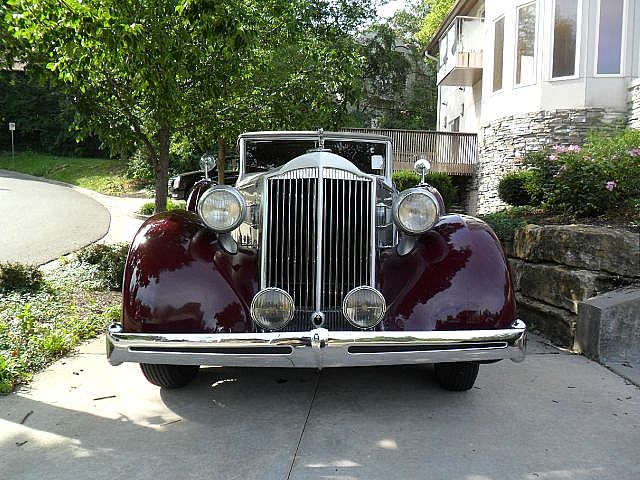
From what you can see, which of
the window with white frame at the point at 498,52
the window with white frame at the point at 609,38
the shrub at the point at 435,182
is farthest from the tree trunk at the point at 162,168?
A: the window with white frame at the point at 498,52

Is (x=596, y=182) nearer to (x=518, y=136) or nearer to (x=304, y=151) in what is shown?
(x=304, y=151)

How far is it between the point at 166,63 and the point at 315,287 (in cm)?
345

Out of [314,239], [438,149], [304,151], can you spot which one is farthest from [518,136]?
[314,239]

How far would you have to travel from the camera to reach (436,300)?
3348mm

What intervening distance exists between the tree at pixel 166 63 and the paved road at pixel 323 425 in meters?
2.89

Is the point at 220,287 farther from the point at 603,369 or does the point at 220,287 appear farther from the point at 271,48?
the point at 271,48

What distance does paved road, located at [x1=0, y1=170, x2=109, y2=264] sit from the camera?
408 inches

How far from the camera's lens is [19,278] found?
6.70 m

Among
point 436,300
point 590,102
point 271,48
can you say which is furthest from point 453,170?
point 436,300

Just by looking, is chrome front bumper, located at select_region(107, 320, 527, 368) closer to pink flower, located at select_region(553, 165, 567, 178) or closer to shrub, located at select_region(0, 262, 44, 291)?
pink flower, located at select_region(553, 165, 567, 178)

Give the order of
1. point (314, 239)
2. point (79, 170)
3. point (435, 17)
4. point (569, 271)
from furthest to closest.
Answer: point (435, 17), point (79, 170), point (569, 271), point (314, 239)

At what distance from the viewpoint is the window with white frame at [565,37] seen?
12883 millimetres

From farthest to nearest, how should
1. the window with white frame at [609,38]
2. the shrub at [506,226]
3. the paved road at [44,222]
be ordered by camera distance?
the window with white frame at [609,38] → the paved road at [44,222] → the shrub at [506,226]

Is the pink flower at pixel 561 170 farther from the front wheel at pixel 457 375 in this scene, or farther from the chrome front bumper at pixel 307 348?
the chrome front bumper at pixel 307 348
